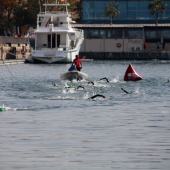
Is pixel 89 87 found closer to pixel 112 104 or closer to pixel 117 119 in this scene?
pixel 112 104

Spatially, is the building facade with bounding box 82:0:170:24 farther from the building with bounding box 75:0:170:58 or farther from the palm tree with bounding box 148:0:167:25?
the building with bounding box 75:0:170:58

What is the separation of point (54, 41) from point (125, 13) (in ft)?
157

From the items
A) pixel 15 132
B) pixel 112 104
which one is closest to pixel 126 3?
pixel 112 104

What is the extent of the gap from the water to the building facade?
101 meters

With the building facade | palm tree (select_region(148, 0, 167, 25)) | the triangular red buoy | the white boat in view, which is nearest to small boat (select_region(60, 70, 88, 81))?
the triangular red buoy

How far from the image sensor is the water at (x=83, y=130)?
84.8 ft

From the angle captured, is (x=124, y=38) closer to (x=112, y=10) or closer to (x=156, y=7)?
(x=112, y=10)

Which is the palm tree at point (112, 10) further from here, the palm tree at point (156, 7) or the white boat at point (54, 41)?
the white boat at point (54, 41)

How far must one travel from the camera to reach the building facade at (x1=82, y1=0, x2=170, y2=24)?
516ft

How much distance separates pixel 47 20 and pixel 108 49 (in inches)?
1304

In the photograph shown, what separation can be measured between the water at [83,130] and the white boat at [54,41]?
52.2m

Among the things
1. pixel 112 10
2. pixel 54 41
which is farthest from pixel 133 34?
pixel 54 41

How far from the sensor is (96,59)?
471 feet

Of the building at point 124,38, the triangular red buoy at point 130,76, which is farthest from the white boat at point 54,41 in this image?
the triangular red buoy at point 130,76
